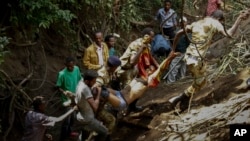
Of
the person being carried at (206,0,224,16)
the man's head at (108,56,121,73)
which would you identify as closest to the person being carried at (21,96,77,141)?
the man's head at (108,56,121,73)

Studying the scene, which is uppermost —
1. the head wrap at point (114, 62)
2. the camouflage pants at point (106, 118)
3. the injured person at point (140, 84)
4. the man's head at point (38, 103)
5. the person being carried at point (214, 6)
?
the person being carried at point (214, 6)

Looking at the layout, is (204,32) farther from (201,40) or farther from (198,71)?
(198,71)

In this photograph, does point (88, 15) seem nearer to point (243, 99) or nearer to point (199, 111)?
point (199, 111)

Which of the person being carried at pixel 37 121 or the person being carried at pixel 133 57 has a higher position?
the person being carried at pixel 133 57

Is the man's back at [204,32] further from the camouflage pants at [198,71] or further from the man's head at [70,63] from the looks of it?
the man's head at [70,63]

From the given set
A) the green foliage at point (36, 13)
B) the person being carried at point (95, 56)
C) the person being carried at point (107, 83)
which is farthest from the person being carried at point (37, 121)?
the green foliage at point (36, 13)

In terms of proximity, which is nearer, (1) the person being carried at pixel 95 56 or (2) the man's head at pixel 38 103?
(2) the man's head at pixel 38 103

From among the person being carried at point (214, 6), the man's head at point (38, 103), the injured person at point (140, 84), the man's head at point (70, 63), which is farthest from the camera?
the person being carried at point (214, 6)

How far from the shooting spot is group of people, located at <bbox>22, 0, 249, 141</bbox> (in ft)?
19.3

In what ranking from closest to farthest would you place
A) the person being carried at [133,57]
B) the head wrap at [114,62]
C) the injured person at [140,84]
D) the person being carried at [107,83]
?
the person being carried at [107,83] → the head wrap at [114,62] → the injured person at [140,84] → the person being carried at [133,57]

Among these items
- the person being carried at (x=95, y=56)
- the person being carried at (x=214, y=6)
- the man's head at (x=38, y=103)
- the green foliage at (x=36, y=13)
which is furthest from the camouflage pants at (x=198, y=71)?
the person being carried at (x=214, y=6)

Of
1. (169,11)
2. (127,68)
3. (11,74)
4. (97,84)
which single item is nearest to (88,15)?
(169,11)

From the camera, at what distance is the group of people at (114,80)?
5.89 metres

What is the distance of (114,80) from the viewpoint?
7.21 m
